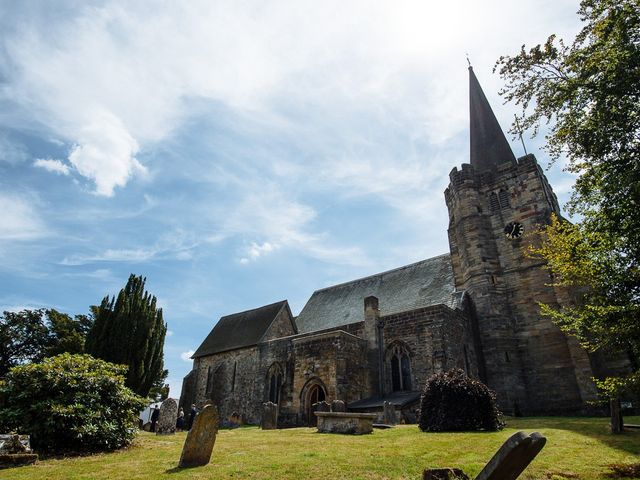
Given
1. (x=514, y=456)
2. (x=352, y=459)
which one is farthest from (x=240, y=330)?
(x=514, y=456)

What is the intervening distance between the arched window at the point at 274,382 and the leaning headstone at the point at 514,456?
19481 mm

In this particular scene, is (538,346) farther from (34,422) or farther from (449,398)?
(34,422)

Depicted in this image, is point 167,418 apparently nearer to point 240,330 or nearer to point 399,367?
point 399,367

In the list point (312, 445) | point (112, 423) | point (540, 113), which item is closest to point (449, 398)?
point (312, 445)

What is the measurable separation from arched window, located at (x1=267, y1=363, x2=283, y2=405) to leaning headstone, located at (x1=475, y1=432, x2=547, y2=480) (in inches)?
767

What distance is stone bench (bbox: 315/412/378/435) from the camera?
11.5 metres

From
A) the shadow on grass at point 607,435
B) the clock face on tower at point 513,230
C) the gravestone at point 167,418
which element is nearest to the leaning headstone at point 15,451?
the gravestone at point 167,418

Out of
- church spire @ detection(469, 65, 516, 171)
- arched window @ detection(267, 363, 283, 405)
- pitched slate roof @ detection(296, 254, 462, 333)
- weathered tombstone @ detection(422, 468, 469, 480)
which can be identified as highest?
church spire @ detection(469, 65, 516, 171)

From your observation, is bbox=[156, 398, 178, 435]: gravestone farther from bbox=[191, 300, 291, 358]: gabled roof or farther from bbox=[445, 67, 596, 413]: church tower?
bbox=[445, 67, 596, 413]: church tower

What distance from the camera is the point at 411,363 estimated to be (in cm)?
1883

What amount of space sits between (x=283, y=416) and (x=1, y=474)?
14188 mm

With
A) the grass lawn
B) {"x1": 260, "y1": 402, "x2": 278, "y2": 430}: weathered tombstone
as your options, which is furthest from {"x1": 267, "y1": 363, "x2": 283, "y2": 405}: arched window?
the grass lawn

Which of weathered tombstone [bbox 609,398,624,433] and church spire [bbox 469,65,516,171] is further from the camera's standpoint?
church spire [bbox 469,65,516,171]

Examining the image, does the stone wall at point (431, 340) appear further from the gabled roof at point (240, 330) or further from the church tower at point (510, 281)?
the gabled roof at point (240, 330)
